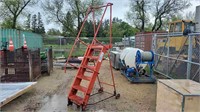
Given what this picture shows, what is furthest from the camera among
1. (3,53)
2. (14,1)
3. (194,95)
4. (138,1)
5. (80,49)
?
(138,1)

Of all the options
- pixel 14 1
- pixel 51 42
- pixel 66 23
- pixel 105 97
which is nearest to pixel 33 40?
pixel 51 42

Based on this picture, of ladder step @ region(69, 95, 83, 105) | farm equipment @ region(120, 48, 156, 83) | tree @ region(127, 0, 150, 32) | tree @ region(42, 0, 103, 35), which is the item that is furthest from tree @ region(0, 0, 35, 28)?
ladder step @ region(69, 95, 83, 105)

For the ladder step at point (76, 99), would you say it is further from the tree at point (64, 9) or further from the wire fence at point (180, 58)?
the tree at point (64, 9)

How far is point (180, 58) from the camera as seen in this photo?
5.65 metres

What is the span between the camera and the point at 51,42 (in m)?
15.4

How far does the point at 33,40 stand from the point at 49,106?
1241cm

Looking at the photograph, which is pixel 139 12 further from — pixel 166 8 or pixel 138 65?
pixel 138 65

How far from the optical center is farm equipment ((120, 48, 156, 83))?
6.34m

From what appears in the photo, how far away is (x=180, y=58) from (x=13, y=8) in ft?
71.5

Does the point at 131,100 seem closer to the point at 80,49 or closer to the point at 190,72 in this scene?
the point at 190,72

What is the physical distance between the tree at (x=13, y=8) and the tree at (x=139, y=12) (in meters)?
13.2

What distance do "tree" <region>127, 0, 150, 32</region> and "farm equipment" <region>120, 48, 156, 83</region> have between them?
18.1 meters

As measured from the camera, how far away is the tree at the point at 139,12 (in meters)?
24.0

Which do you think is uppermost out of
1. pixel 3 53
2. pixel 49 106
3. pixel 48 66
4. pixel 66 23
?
pixel 66 23
